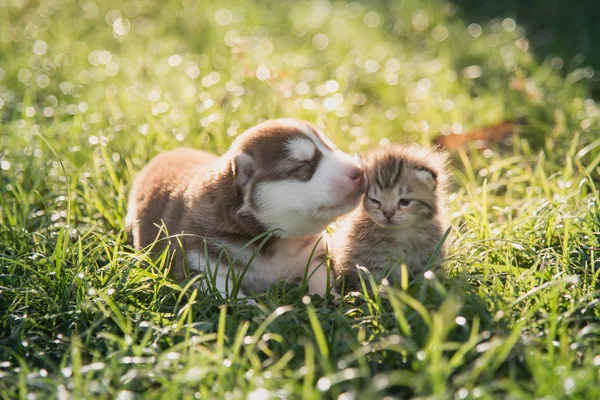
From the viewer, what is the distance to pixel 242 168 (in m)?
3.92

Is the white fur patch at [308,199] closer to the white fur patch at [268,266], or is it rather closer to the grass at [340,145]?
the white fur patch at [268,266]

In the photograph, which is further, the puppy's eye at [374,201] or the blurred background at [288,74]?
the blurred background at [288,74]

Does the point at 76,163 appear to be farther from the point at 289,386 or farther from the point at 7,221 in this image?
the point at 289,386

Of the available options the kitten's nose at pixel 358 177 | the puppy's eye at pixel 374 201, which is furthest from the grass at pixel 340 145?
the kitten's nose at pixel 358 177

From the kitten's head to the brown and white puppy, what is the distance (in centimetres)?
21

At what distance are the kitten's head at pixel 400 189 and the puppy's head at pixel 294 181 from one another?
0.22 metres

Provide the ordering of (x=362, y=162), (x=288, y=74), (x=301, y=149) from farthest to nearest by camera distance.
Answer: (x=288, y=74) → (x=362, y=162) → (x=301, y=149)

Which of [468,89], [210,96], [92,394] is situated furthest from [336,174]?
[468,89]

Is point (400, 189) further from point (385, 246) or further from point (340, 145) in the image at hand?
point (340, 145)

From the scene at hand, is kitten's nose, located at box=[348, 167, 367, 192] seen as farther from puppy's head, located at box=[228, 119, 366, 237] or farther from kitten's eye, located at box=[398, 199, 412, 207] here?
kitten's eye, located at box=[398, 199, 412, 207]

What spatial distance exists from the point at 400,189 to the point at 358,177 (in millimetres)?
323

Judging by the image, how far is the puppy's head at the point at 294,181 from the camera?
381 cm

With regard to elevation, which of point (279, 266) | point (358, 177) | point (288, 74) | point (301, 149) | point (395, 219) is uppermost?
point (288, 74)

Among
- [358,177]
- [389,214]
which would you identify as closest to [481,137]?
[389,214]
